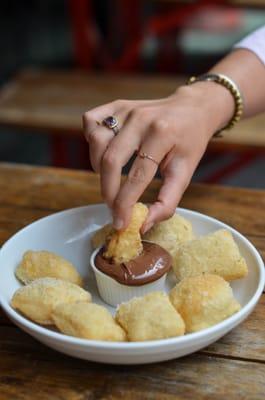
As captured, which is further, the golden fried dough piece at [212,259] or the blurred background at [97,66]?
the blurred background at [97,66]

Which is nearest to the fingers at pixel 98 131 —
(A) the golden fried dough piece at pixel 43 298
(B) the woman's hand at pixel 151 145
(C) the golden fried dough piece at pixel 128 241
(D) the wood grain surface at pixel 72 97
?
(B) the woman's hand at pixel 151 145

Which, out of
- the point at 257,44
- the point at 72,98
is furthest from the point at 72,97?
the point at 257,44

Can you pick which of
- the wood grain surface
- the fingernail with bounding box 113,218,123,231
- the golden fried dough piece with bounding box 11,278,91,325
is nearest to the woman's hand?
the fingernail with bounding box 113,218,123,231

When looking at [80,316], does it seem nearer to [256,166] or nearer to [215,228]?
[215,228]

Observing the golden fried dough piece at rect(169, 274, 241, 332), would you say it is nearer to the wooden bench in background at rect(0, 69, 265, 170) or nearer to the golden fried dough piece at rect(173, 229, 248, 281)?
the golden fried dough piece at rect(173, 229, 248, 281)

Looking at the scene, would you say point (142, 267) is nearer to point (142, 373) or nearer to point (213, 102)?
point (142, 373)

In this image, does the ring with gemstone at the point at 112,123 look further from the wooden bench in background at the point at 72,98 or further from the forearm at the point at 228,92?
the wooden bench in background at the point at 72,98

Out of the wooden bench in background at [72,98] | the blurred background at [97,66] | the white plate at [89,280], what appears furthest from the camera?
the blurred background at [97,66]
